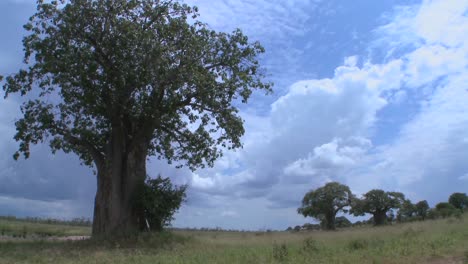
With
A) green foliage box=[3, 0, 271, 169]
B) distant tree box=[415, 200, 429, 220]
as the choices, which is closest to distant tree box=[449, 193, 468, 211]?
distant tree box=[415, 200, 429, 220]

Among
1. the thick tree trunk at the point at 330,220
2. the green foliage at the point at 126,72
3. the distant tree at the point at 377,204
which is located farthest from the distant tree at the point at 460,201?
the green foliage at the point at 126,72

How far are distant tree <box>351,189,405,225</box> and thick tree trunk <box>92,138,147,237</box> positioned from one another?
143 ft

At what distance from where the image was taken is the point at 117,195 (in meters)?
21.2

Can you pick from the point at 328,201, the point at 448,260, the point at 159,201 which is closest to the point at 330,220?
the point at 328,201

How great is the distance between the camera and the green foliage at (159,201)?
21.2 metres

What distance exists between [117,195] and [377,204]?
153ft

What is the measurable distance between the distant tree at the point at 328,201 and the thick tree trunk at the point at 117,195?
40.8 metres

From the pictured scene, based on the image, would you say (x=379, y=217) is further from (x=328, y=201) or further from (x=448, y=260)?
(x=448, y=260)

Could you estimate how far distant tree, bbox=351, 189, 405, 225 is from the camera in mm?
59656

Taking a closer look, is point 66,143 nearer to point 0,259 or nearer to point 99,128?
point 99,128

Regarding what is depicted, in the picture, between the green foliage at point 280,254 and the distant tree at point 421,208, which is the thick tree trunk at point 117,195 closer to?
the green foliage at point 280,254

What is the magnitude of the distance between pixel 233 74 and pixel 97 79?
21.3 feet

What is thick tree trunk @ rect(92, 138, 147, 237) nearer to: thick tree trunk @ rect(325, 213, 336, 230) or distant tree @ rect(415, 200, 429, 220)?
thick tree trunk @ rect(325, 213, 336, 230)

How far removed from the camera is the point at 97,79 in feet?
66.8
